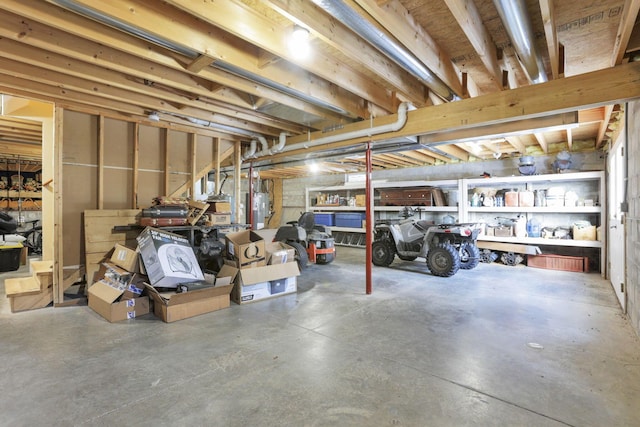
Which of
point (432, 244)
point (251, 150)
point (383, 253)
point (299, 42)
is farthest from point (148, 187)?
point (432, 244)

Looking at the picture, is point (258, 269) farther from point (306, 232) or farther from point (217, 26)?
point (217, 26)

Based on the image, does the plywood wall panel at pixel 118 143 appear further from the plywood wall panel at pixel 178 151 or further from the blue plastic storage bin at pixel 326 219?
the blue plastic storage bin at pixel 326 219

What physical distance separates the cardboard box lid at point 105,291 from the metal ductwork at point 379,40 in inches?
131

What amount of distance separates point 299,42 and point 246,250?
7.93 feet

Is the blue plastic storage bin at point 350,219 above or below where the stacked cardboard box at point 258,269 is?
above

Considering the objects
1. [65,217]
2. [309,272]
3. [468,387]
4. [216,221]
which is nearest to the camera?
[468,387]

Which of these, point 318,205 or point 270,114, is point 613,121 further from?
point 318,205

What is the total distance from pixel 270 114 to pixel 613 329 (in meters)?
4.38

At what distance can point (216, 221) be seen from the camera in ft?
15.0

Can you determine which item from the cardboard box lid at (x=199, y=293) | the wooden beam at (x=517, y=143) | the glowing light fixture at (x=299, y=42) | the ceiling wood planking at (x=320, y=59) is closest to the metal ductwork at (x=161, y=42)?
the ceiling wood planking at (x=320, y=59)

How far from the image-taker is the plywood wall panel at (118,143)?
166 inches

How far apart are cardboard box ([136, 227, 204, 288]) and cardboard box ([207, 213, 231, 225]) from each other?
0.73 metres

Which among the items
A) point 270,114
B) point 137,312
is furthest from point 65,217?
point 270,114

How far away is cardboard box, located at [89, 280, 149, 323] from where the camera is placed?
3.17 metres
